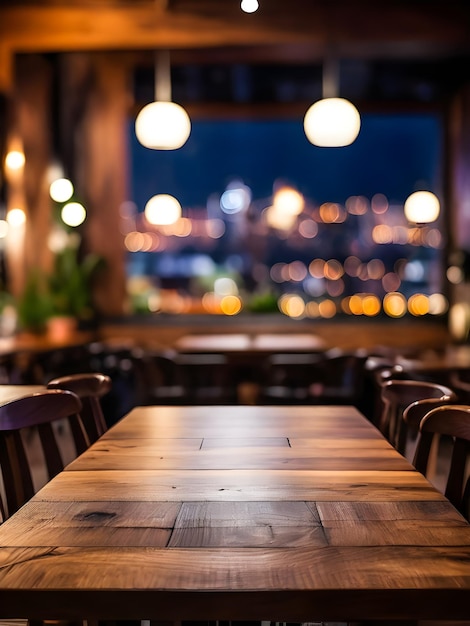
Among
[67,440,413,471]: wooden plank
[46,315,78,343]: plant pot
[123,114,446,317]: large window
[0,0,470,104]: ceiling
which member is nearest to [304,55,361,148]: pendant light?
[0,0,470,104]: ceiling

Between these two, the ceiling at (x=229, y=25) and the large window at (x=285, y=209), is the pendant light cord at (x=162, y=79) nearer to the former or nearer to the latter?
the ceiling at (x=229, y=25)

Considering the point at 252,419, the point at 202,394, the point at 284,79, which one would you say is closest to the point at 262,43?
the point at 284,79

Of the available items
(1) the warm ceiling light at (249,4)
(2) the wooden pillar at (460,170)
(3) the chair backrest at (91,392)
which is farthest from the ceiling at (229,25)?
(3) the chair backrest at (91,392)

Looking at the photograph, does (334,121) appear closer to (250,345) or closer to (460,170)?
(250,345)

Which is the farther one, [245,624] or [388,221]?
[388,221]

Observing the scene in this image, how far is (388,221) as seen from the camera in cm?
884

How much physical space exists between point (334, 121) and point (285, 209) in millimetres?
3958

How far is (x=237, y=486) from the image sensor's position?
1.46m

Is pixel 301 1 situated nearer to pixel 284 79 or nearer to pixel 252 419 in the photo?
pixel 284 79

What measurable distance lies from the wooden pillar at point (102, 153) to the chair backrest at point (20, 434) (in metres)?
5.47

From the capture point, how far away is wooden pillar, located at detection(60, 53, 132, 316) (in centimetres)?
734

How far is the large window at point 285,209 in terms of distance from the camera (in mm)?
8518

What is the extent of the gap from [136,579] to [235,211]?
8.65 m

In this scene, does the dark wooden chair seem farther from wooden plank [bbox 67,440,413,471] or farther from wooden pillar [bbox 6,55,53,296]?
wooden pillar [bbox 6,55,53,296]
